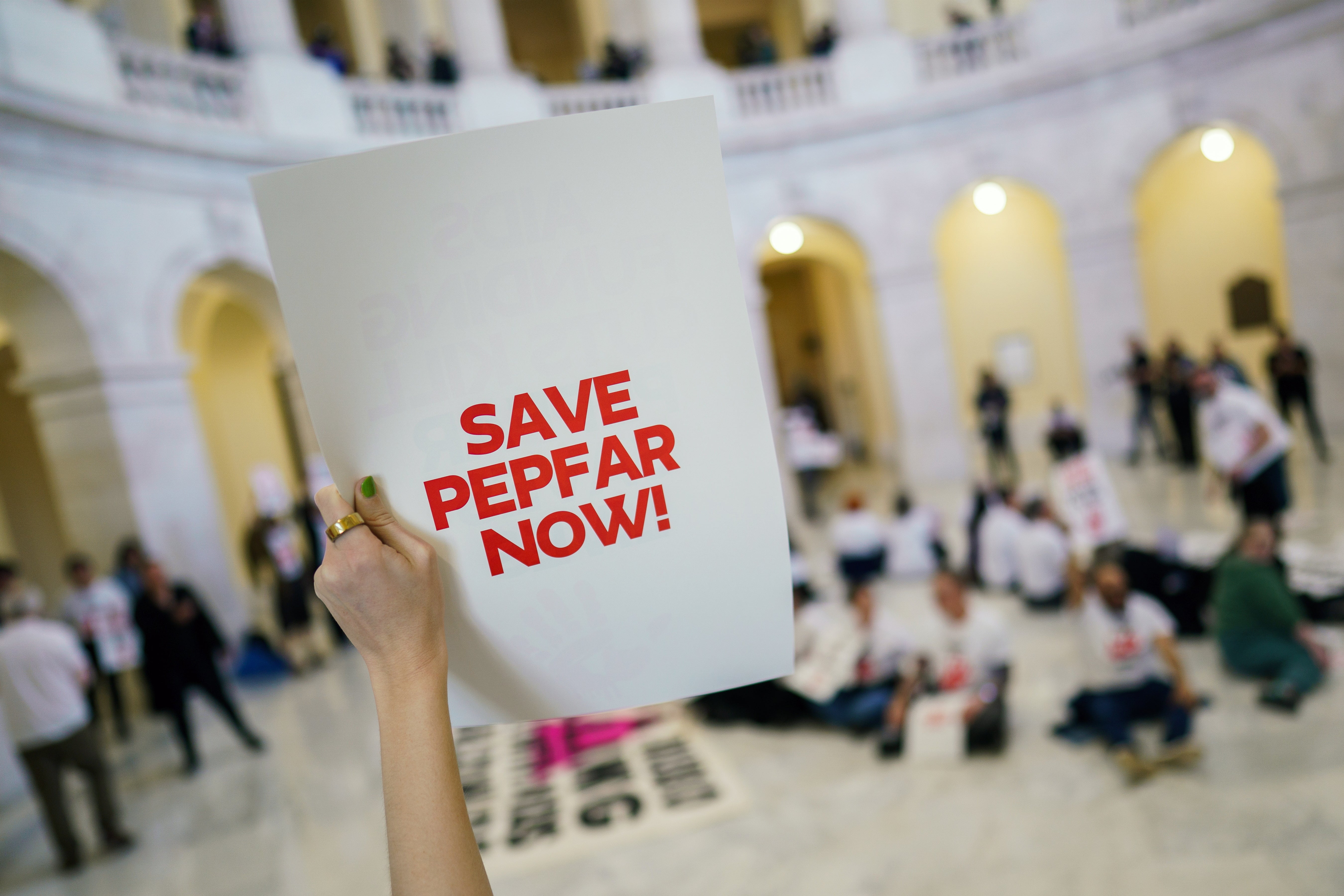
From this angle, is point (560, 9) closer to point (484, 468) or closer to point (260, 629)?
point (260, 629)

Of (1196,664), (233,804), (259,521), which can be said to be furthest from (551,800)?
(259,521)

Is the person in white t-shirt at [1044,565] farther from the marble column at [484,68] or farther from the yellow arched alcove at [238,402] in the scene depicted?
the yellow arched alcove at [238,402]

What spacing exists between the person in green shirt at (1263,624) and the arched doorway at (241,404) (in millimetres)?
13026

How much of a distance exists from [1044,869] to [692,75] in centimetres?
1406

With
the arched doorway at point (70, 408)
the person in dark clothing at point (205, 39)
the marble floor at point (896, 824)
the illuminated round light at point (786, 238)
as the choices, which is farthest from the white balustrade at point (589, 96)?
the marble floor at point (896, 824)

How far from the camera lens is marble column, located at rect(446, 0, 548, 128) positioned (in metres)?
14.2

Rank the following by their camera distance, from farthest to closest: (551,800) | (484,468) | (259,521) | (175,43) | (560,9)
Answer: (560,9), (175,43), (259,521), (551,800), (484,468)

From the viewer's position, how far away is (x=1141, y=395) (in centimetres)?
1330

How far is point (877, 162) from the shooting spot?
596 inches

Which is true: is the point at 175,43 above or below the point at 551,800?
above

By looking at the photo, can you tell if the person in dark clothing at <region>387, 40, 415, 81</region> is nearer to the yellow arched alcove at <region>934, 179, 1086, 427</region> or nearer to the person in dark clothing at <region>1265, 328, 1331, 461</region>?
the yellow arched alcove at <region>934, 179, 1086, 427</region>

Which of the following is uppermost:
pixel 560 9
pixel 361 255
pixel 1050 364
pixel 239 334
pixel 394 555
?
pixel 560 9

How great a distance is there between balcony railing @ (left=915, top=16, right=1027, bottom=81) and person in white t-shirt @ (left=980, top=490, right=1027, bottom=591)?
32.4 feet

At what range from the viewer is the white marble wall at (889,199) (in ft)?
31.8
